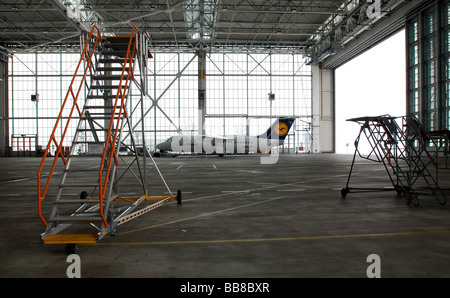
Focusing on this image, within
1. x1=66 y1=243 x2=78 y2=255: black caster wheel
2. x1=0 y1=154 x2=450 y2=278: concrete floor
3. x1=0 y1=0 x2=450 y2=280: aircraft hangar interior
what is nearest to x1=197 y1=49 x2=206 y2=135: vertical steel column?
x1=0 y1=0 x2=450 y2=280: aircraft hangar interior

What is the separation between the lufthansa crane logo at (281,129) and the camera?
36.2 metres

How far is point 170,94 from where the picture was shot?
155 feet

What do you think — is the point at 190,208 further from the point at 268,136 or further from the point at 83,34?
the point at 268,136

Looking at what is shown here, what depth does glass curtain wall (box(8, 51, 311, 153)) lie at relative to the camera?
4691 centimetres

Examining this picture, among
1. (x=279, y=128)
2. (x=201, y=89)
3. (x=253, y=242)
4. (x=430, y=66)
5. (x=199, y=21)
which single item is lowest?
(x=253, y=242)

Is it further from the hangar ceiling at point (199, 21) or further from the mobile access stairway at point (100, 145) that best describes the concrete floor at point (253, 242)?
the hangar ceiling at point (199, 21)

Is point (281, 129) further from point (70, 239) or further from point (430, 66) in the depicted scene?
point (70, 239)

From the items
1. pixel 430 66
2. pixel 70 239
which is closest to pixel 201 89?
pixel 430 66

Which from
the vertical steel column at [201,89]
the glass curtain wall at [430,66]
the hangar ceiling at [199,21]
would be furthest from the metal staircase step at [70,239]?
the vertical steel column at [201,89]

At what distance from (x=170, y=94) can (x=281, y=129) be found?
1959cm

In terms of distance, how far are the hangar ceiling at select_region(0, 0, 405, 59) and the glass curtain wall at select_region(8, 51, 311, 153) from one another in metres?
2.53

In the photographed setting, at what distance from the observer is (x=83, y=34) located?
658cm

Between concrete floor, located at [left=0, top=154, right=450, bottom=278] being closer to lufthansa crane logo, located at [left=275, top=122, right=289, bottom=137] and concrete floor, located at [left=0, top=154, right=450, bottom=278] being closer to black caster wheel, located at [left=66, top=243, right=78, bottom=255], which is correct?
black caster wheel, located at [left=66, top=243, right=78, bottom=255]

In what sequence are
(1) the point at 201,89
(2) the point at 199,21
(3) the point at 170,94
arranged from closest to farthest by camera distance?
(2) the point at 199,21 < (3) the point at 170,94 < (1) the point at 201,89
